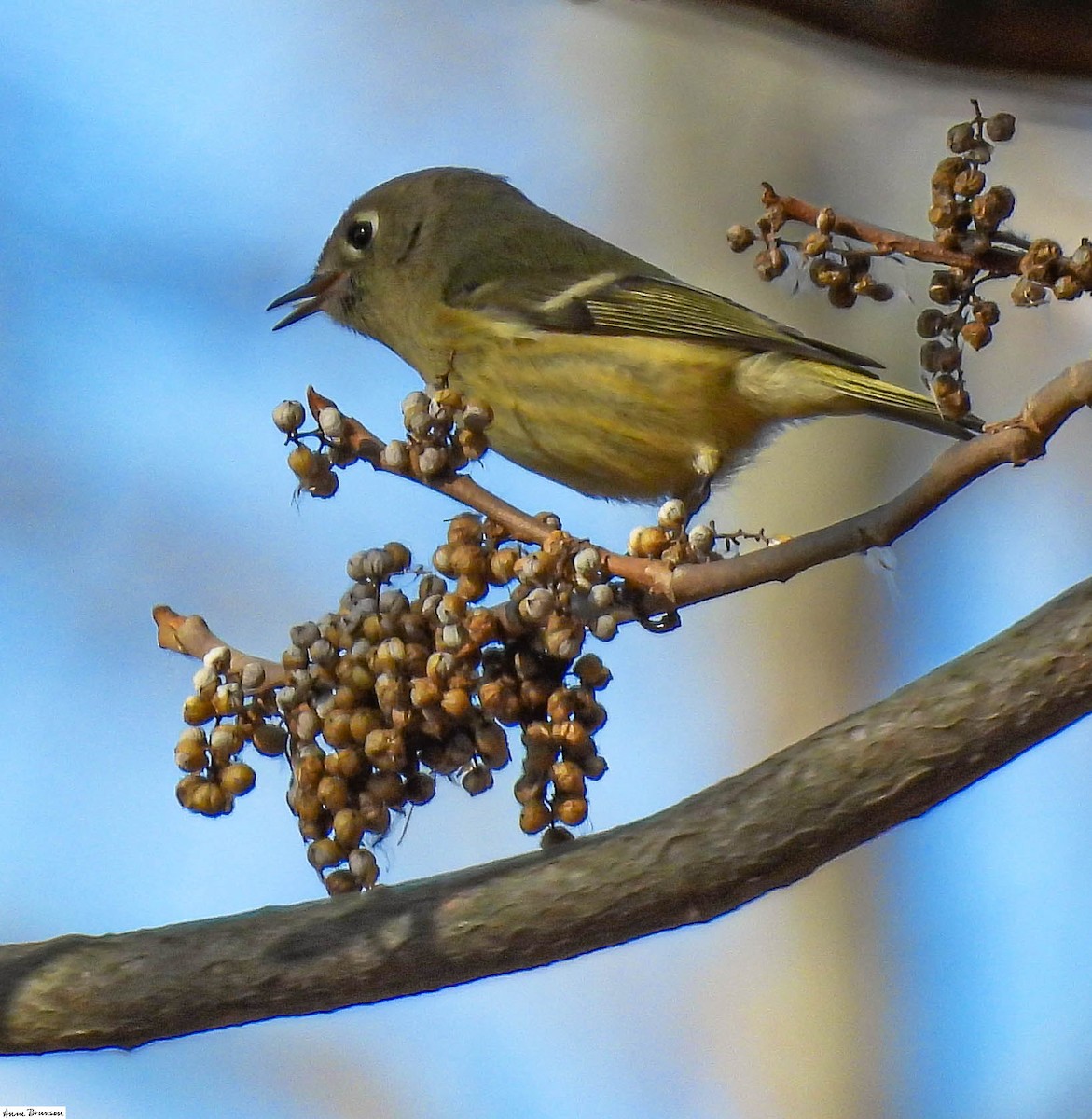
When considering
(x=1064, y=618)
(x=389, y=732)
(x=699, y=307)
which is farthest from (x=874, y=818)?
(x=699, y=307)

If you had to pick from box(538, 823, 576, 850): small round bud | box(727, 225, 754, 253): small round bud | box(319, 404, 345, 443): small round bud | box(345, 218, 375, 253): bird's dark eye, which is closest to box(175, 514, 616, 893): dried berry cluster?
box(538, 823, 576, 850): small round bud

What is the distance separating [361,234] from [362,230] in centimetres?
1

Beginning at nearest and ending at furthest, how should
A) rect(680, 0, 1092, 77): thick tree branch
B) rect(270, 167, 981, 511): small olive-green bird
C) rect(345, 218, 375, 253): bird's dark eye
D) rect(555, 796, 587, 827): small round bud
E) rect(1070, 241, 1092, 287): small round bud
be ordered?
rect(680, 0, 1092, 77): thick tree branch
rect(1070, 241, 1092, 287): small round bud
rect(555, 796, 587, 827): small round bud
rect(270, 167, 981, 511): small olive-green bird
rect(345, 218, 375, 253): bird's dark eye

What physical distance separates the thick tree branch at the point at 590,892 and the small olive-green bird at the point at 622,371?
882 mm

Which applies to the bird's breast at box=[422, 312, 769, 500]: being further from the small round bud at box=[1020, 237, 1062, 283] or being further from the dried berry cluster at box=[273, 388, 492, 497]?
the small round bud at box=[1020, 237, 1062, 283]

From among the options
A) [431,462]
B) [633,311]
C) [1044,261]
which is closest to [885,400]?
[633,311]

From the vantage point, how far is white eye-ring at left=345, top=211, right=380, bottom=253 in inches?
115

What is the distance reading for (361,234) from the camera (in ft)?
9.68

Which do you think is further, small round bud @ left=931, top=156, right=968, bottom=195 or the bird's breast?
the bird's breast

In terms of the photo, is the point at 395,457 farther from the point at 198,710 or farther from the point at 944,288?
the point at 944,288

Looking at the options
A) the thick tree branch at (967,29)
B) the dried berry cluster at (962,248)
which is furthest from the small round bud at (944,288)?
the thick tree branch at (967,29)

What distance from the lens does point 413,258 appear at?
2.82m

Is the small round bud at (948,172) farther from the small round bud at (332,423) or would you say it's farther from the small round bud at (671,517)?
the small round bud at (332,423)

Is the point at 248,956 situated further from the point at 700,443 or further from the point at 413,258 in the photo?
the point at 413,258
